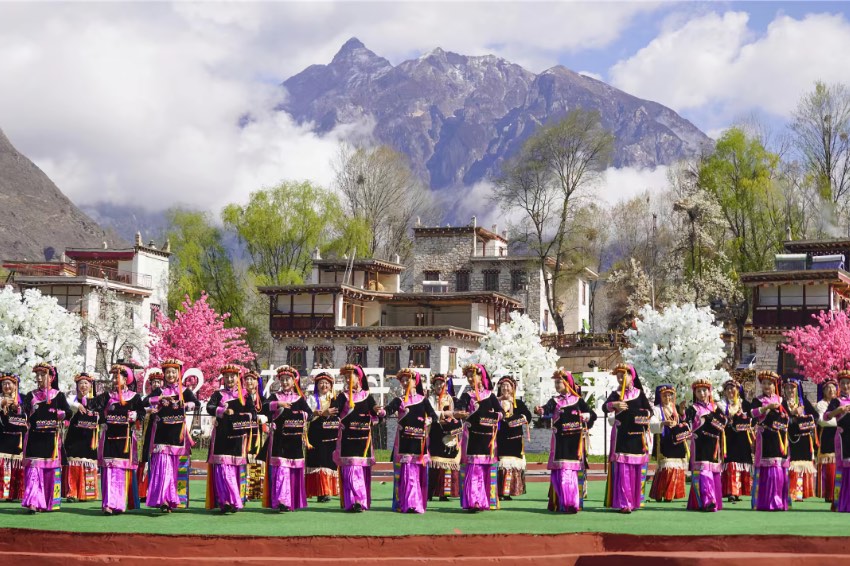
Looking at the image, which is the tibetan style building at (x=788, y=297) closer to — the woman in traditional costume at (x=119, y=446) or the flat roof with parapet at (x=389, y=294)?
the flat roof with parapet at (x=389, y=294)

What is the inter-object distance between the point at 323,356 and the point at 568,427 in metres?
43.3

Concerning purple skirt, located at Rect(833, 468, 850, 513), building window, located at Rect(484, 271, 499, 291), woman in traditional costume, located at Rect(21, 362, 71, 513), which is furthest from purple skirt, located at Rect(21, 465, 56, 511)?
building window, located at Rect(484, 271, 499, 291)

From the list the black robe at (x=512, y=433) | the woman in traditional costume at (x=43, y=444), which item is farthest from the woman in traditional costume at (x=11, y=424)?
the black robe at (x=512, y=433)

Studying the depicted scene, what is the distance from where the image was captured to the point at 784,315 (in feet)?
177

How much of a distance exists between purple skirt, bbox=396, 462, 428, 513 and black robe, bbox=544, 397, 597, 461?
2080 mm

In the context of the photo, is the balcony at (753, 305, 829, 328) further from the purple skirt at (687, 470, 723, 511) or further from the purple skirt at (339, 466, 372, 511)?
the purple skirt at (339, 466, 372, 511)

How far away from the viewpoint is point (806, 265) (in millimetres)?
55281

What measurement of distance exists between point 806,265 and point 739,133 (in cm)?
1451

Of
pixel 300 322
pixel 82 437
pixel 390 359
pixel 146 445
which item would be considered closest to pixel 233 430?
pixel 146 445

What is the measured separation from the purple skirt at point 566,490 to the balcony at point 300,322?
4336cm

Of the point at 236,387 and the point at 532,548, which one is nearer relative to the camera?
the point at 532,548

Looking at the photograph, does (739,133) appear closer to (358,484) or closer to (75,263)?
(75,263)

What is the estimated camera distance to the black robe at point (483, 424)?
17.7 metres

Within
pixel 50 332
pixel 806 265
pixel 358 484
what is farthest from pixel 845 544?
pixel 806 265
